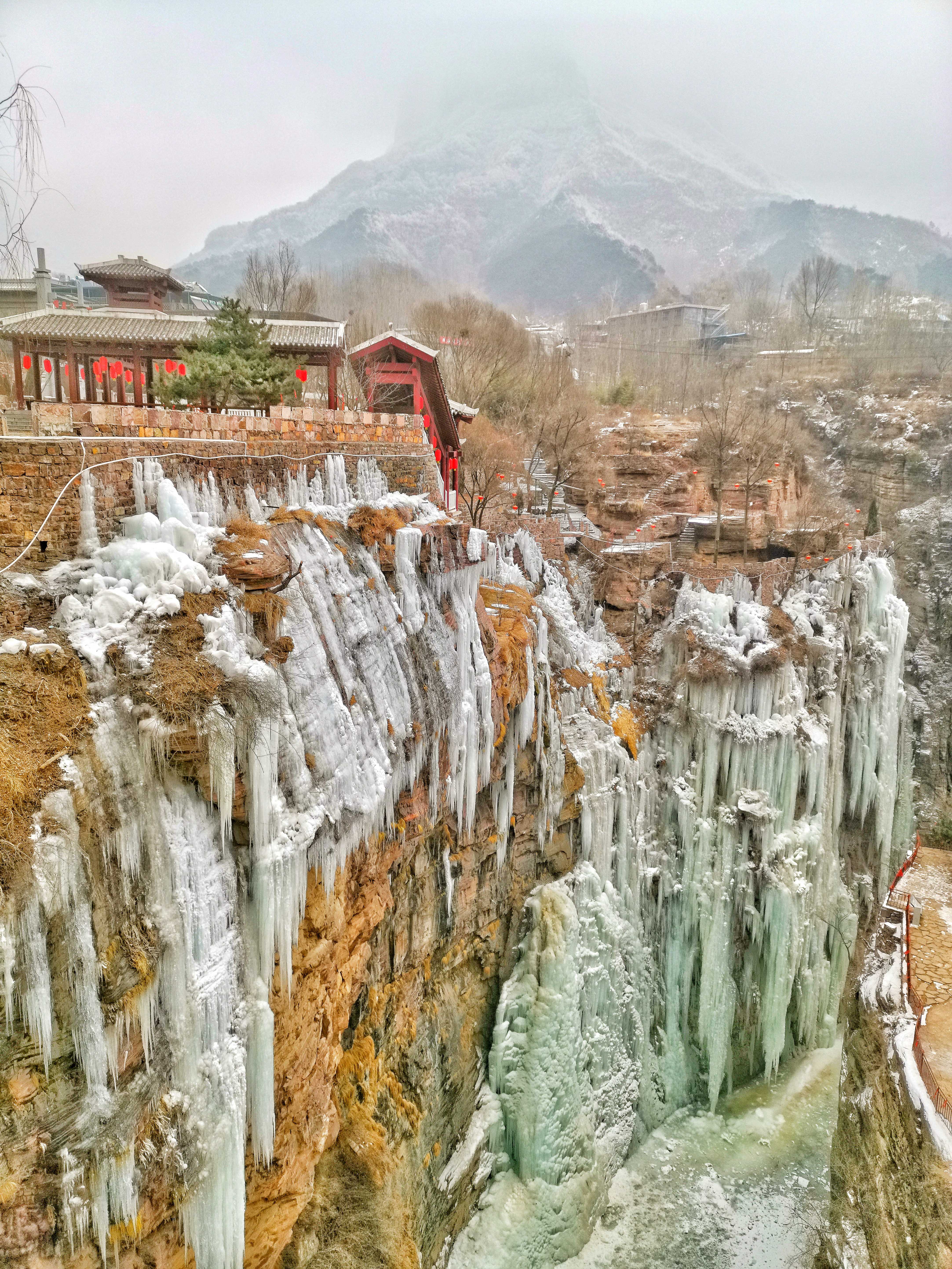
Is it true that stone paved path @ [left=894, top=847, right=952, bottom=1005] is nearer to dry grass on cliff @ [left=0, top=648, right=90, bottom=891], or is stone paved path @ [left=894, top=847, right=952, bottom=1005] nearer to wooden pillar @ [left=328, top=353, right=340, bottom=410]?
dry grass on cliff @ [left=0, top=648, right=90, bottom=891]

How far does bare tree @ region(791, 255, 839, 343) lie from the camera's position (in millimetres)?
42844

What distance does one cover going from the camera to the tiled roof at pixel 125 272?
17.0 meters

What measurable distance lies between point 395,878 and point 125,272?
15261 mm

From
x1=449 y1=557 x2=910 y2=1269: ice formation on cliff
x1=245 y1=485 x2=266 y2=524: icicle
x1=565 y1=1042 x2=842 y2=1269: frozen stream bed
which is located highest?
x1=245 y1=485 x2=266 y2=524: icicle

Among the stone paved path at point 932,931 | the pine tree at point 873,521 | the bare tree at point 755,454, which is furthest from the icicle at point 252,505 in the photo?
the pine tree at point 873,521

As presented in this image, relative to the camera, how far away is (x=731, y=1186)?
1341cm

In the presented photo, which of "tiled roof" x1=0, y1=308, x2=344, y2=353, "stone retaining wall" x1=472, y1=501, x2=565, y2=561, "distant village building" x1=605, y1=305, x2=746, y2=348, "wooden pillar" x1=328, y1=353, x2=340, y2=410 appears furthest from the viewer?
"distant village building" x1=605, y1=305, x2=746, y2=348

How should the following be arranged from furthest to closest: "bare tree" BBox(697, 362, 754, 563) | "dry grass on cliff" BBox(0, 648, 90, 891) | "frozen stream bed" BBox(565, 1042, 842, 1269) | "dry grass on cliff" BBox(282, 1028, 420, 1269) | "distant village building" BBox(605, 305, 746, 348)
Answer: "distant village building" BBox(605, 305, 746, 348) → "bare tree" BBox(697, 362, 754, 563) → "frozen stream bed" BBox(565, 1042, 842, 1269) → "dry grass on cliff" BBox(282, 1028, 420, 1269) → "dry grass on cliff" BBox(0, 648, 90, 891)

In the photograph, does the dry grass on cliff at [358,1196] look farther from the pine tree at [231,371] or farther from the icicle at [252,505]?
the pine tree at [231,371]

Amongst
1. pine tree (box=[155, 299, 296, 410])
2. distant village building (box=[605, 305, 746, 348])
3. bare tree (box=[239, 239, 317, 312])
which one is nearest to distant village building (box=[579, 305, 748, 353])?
distant village building (box=[605, 305, 746, 348])

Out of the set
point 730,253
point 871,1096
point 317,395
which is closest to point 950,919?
point 871,1096

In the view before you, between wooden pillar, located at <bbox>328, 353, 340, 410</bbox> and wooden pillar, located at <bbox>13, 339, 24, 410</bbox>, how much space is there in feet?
16.8

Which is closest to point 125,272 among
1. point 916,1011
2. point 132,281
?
point 132,281

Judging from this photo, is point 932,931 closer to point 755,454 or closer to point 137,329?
point 755,454
